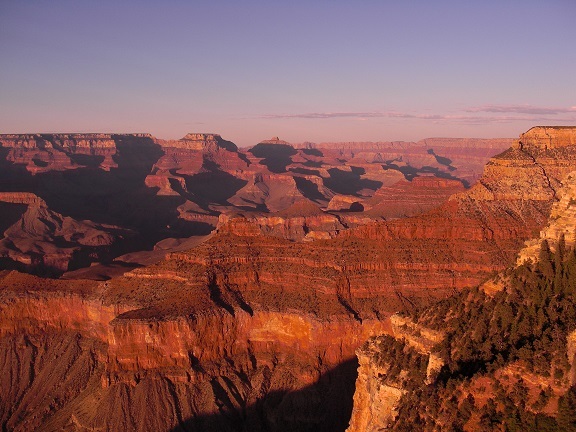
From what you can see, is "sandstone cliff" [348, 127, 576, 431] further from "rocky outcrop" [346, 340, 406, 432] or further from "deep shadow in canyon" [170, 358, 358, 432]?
"deep shadow in canyon" [170, 358, 358, 432]

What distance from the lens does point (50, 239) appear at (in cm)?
15050

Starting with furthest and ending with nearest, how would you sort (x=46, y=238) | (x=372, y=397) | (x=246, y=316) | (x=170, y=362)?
(x=46, y=238) < (x=246, y=316) < (x=170, y=362) < (x=372, y=397)

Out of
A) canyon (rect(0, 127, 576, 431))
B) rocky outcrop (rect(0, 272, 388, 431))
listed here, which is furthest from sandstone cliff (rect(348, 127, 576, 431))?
rocky outcrop (rect(0, 272, 388, 431))

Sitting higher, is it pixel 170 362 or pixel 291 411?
pixel 170 362

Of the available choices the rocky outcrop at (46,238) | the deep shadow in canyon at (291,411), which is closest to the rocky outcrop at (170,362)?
the deep shadow in canyon at (291,411)

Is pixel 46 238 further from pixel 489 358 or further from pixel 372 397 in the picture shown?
pixel 489 358

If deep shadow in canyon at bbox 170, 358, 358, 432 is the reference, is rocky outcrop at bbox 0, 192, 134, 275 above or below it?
below

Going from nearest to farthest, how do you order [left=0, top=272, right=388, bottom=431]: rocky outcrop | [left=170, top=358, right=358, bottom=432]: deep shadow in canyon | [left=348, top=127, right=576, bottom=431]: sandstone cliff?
[left=348, top=127, right=576, bottom=431]: sandstone cliff
[left=170, top=358, right=358, bottom=432]: deep shadow in canyon
[left=0, top=272, right=388, bottom=431]: rocky outcrop

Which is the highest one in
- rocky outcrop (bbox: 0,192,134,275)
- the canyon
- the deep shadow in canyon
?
the canyon

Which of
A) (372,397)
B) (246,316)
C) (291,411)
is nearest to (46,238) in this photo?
(246,316)

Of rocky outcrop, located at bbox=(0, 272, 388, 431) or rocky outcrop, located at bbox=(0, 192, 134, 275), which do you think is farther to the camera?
rocky outcrop, located at bbox=(0, 192, 134, 275)

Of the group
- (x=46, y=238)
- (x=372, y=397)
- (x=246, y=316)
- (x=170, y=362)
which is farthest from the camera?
(x=46, y=238)

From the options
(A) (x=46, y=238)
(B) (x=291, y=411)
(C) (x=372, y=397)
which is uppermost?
(C) (x=372, y=397)

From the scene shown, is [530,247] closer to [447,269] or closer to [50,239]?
[447,269]
